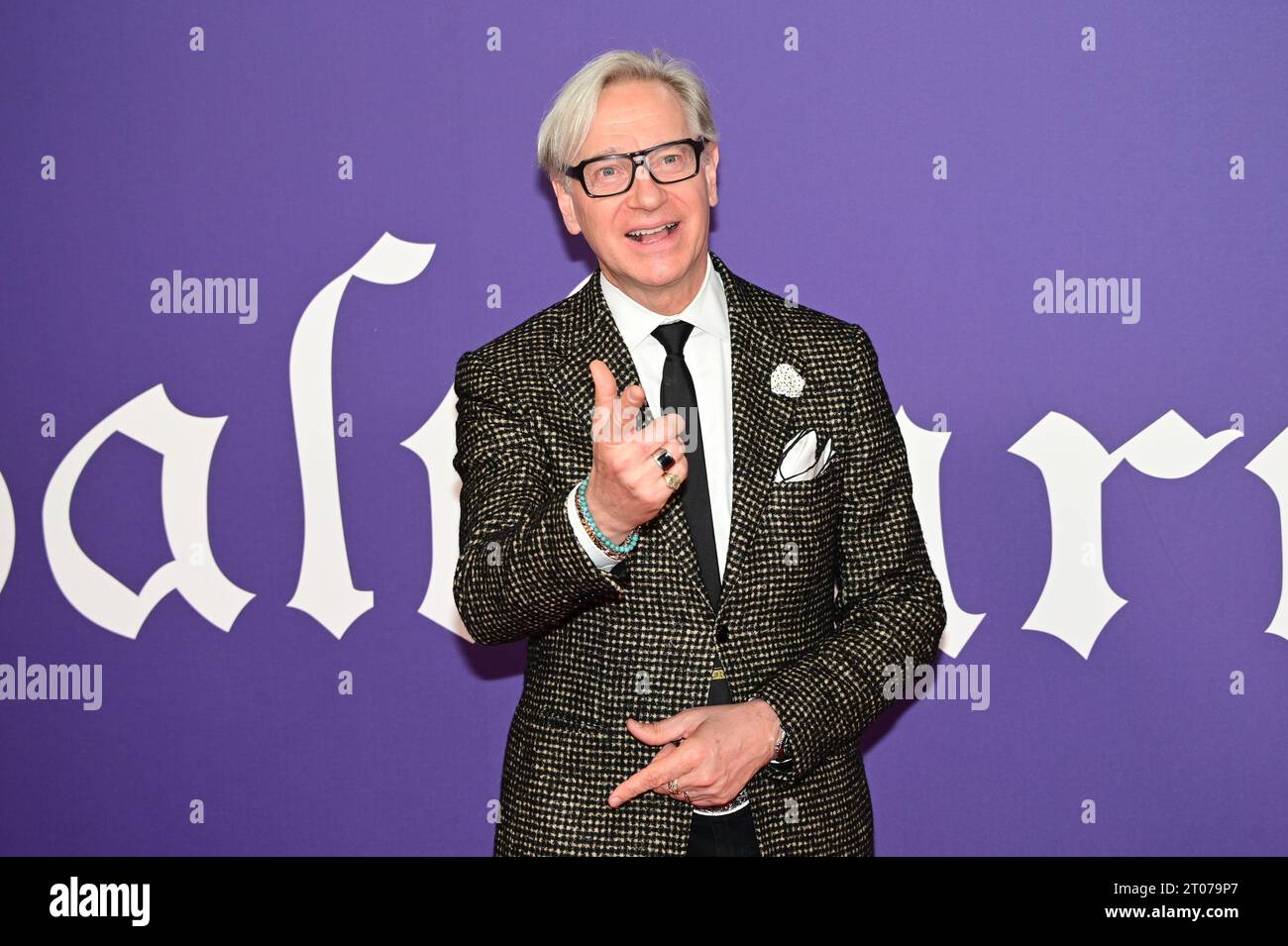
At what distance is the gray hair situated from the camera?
1.82m

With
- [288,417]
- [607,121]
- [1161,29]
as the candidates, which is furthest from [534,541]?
[1161,29]

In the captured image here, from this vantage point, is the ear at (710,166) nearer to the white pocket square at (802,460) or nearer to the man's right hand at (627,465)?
the white pocket square at (802,460)

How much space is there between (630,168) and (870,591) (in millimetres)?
661

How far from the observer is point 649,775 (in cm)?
154

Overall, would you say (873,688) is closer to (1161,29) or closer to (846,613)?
(846,613)

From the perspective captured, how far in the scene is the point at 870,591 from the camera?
183cm

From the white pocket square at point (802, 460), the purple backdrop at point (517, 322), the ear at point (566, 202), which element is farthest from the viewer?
the purple backdrop at point (517, 322)

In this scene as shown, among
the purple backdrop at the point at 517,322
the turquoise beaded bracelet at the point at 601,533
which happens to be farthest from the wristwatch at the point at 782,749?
the purple backdrop at the point at 517,322

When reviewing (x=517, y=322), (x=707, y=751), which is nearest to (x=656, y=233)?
(x=707, y=751)

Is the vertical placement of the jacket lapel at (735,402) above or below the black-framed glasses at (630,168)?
below

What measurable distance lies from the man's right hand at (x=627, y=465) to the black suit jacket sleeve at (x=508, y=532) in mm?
59

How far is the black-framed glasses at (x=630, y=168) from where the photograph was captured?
1.81m

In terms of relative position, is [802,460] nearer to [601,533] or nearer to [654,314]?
[654,314]

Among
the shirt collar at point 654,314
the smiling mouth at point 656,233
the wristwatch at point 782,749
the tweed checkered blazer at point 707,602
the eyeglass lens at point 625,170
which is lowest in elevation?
the wristwatch at point 782,749
